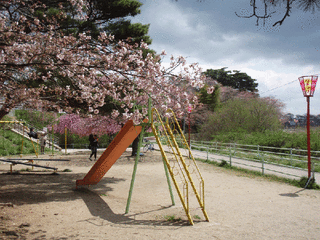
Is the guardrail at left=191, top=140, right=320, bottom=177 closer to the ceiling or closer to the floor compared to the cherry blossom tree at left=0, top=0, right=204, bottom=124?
closer to the floor

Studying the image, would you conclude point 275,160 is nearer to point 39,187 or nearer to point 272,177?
point 272,177

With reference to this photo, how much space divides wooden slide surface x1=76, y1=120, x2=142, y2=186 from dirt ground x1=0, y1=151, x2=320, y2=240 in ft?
1.75

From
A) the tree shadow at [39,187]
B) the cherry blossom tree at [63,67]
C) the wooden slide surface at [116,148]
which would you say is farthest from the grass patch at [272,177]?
the wooden slide surface at [116,148]

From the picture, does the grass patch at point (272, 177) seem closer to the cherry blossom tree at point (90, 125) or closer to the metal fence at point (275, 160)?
the metal fence at point (275, 160)

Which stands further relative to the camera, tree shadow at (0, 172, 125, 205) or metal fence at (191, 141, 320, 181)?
metal fence at (191, 141, 320, 181)

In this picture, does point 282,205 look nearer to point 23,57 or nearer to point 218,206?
point 218,206

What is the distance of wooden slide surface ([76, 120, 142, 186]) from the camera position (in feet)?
22.7

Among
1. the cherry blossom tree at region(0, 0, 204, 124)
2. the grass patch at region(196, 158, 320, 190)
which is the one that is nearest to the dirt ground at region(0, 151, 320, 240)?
the grass patch at region(196, 158, 320, 190)

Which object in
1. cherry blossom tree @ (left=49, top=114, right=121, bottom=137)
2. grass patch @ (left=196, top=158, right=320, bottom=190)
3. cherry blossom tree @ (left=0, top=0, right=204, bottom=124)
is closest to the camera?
cherry blossom tree @ (left=0, top=0, right=204, bottom=124)

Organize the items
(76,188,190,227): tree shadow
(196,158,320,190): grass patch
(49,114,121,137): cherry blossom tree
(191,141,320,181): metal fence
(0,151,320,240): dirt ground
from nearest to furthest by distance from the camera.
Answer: (0,151,320,240): dirt ground → (76,188,190,227): tree shadow → (196,158,320,190): grass patch → (191,141,320,181): metal fence → (49,114,121,137): cherry blossom tree

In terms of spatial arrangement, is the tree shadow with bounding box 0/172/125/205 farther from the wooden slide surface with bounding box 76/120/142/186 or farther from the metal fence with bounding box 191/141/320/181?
the metal fence with bounding box 191/141/320/181

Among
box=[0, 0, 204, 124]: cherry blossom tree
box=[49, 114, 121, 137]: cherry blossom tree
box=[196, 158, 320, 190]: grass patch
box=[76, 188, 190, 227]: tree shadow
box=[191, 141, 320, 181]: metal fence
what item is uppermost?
box=[0, 0, 204, 124]: cherry blossom tree

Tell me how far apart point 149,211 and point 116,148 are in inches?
76.9

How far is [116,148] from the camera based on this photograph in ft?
24.0
